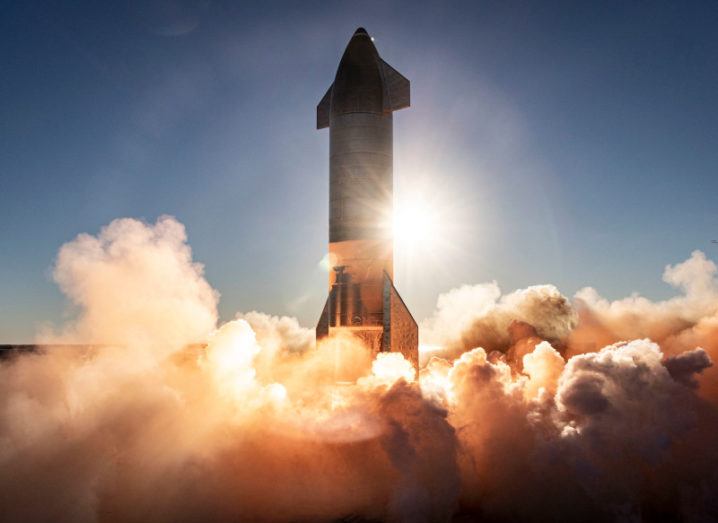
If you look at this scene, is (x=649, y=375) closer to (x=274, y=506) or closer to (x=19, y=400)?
(x=274, y=506)

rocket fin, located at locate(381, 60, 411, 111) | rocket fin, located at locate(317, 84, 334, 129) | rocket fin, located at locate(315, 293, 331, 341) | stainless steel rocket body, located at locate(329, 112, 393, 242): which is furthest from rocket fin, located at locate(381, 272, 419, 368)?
rocket fin, located at locate(317, 84, 334, 129)

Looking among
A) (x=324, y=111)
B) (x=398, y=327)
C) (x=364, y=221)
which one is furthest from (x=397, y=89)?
(x=398, y=327)

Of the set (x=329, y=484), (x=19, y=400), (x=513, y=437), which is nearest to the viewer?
(x=19, y=400)

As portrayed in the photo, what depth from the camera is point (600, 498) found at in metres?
20.0

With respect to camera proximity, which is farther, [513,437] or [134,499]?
[513,437]

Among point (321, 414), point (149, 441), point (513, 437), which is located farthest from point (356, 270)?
point (149, 441)

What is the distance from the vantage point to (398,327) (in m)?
27.0

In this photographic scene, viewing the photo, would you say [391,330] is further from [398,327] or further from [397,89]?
[397,89]

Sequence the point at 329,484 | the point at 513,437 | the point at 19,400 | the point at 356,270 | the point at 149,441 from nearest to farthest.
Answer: the point at 19,400
the point at 149,441
the point at 329,484
the point at 513,437
the point at 356,270

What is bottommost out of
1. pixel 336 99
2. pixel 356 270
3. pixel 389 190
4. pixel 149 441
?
pixel 149 441

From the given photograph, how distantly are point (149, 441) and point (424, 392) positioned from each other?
379 inches

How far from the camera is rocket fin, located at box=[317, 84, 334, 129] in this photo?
106 ft

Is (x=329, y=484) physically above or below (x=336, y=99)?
below

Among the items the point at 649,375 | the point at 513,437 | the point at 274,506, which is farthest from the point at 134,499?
the point at 649,375
